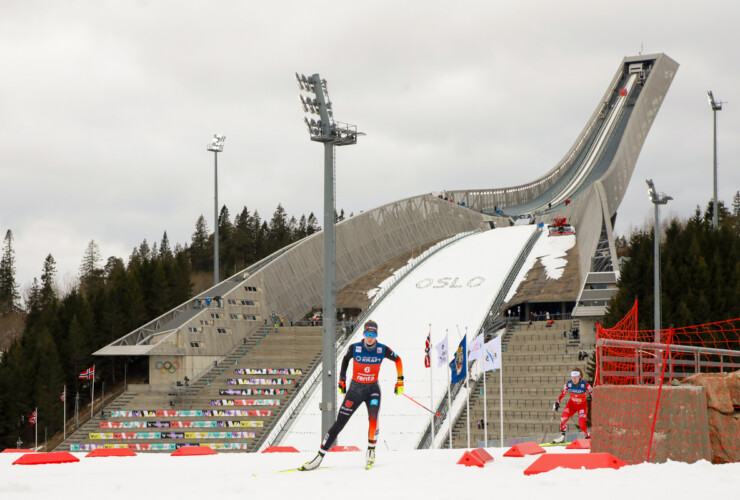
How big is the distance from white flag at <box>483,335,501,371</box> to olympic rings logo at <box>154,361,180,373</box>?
23618 mm

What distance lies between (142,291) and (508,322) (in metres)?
22.7

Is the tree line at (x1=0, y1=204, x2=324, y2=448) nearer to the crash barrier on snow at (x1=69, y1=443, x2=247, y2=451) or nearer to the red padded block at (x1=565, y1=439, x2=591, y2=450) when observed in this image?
the crash barrier on snow at (x1=69, y1=443, x2=247, y2=451)

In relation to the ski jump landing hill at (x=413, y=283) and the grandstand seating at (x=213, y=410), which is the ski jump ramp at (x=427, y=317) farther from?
the grandstand seating at (x=213, y=410)

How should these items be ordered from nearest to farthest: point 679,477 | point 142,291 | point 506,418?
point 679,477 < point 506,418 < point 142,291

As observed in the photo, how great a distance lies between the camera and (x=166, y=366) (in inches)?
1502

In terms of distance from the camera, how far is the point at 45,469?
10000 mm

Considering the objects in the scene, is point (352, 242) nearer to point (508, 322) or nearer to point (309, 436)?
point (508, 322)

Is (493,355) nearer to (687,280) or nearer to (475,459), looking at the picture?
(475,459)

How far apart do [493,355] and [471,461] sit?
7.49 metres

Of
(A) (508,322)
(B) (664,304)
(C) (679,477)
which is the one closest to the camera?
(C) (679,477)

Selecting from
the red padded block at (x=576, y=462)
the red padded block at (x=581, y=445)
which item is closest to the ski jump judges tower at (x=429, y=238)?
the red padded block at (x=581, y=445)

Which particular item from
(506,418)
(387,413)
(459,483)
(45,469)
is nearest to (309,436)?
(387,413)

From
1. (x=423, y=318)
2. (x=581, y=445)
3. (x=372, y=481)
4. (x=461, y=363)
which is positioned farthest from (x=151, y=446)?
(x=372, y=481)

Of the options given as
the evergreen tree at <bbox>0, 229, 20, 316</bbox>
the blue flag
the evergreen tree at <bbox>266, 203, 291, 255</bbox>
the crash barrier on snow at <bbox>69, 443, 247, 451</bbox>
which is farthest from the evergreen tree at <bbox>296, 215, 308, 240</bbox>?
the blue flag
